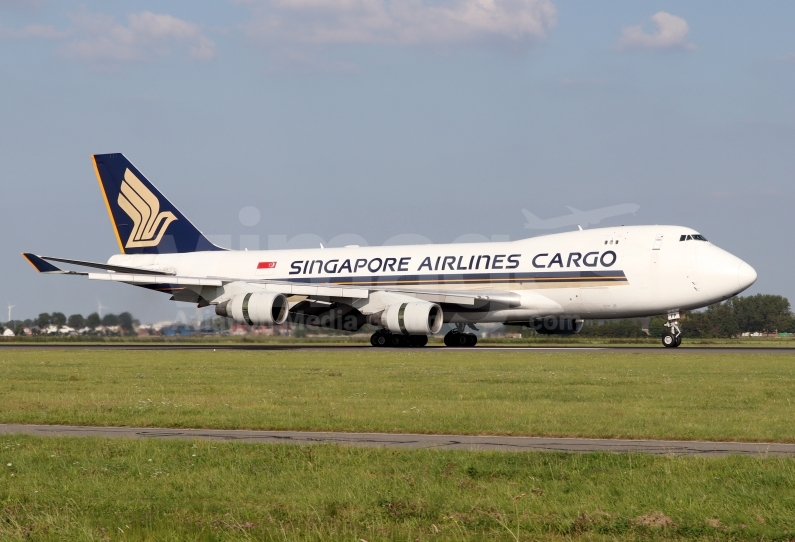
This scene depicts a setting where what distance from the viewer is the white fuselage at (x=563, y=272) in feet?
132

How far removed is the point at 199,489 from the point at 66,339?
54787 millimetres

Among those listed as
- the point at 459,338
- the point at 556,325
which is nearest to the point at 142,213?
the point at 459,338

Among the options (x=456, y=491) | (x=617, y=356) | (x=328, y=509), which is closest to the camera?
(x=328, y=509)

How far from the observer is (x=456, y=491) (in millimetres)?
9750

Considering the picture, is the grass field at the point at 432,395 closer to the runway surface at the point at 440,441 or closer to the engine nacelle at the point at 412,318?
the runway surface at the point at 440,441

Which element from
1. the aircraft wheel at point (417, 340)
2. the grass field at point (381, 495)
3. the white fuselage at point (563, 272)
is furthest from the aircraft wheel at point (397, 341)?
the grass field at point (381, 495)

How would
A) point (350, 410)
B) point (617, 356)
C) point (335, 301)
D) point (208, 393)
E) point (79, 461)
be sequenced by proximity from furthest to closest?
point (335, 301), point (617, 356), point (208, 393), point (350, 410), point (79, 461)

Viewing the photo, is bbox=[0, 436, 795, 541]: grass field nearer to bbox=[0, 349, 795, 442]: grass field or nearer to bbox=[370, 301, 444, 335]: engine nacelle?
bbox=[0, 349, 795, 442]: grass field

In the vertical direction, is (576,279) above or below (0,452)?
above

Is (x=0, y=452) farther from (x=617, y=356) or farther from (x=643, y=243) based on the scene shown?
(x=643, y=243)

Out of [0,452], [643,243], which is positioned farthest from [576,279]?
[0,452]

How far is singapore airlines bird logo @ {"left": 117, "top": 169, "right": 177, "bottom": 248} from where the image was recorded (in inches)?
2099

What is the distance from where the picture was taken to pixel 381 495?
9.61 m

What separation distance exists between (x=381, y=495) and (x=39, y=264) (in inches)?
1447
